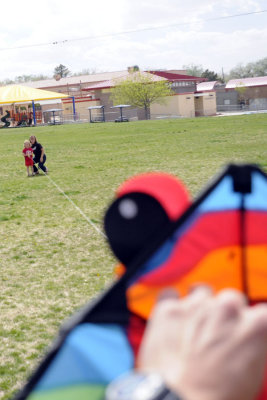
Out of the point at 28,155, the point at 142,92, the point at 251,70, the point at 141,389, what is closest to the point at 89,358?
the point at 141,389

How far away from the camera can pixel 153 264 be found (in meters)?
1.03

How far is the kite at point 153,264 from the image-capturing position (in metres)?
0.92

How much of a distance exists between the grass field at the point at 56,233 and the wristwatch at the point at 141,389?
0.59 metres

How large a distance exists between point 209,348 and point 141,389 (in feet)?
0.45

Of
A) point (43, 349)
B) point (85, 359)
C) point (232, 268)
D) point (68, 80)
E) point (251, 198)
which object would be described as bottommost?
point (43, 349)

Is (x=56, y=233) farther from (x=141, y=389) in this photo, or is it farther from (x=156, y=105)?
(x=156, y=105)

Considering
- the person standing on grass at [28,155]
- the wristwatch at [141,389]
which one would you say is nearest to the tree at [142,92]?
the person standing on grass at [28,155]

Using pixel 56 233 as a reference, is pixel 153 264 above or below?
above

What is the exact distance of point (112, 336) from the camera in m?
0.98

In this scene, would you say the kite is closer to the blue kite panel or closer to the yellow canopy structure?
the blue kite panel

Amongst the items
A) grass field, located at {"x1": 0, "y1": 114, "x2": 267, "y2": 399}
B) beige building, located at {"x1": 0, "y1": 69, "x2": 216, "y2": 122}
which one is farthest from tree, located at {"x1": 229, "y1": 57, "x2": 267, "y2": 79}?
grass field, located at {"x1": 0, "y1": 114, "x2": 267, "y2": 399}

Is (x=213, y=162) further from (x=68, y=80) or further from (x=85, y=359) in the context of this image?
(x=68, y=80)

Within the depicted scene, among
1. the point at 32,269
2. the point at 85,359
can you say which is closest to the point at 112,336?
the point at 85,359

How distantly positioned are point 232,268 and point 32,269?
18.3 feet
